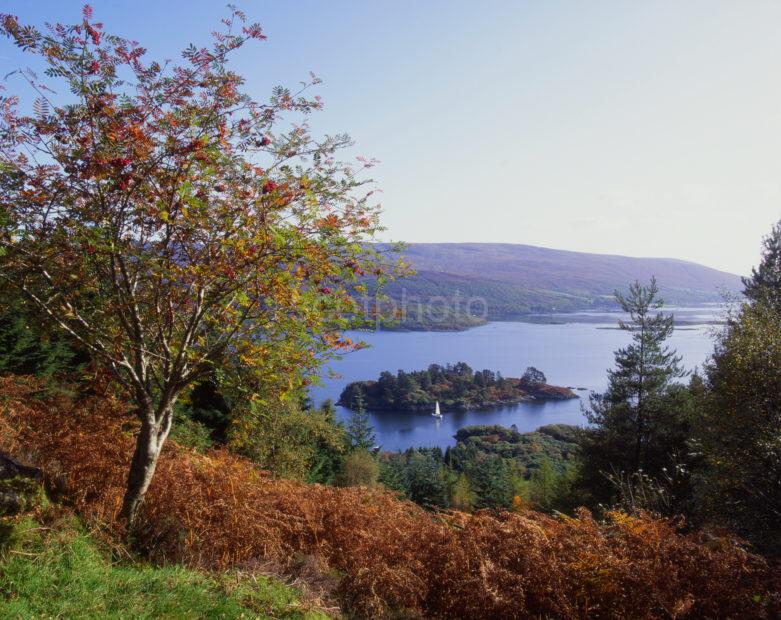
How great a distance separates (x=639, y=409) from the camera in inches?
757

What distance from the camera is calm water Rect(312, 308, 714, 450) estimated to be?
199 ft

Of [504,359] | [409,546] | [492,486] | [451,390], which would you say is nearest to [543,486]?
[492,486]

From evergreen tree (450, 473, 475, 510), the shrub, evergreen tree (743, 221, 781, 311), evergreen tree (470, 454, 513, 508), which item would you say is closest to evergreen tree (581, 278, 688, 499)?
evergreen tree (743, 221, 781, 311)

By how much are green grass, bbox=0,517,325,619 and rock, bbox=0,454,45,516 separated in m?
0.25

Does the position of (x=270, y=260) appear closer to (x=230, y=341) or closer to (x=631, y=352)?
(x=230, y=341)

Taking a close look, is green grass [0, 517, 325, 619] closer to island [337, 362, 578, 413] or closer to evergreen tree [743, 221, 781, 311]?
evergreen tree [743, 221, 781, 311]

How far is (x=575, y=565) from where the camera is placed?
3.80 metres

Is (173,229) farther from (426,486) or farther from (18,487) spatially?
(426,486)

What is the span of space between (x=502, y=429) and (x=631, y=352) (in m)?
38.1

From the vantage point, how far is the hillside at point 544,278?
10599 centimetres

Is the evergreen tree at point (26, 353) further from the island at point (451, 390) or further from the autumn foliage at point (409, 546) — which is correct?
the island at point (451, 390)

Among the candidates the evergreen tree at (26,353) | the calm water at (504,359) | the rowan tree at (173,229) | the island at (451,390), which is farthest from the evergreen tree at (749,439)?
the island at (451,390)

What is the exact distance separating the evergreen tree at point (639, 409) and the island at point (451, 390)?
48283 mm

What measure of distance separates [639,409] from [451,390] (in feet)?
173
